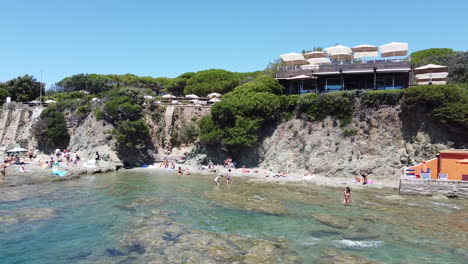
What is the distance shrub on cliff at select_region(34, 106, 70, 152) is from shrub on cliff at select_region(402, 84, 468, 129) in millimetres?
41601

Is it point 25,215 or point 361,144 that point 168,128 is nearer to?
point 361,144

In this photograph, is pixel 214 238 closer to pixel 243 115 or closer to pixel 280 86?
pixel 243 115

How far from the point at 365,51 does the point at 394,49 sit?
3.10m

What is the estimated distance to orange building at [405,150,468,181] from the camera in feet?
82.1

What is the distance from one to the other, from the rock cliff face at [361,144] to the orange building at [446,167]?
3231 millimetres

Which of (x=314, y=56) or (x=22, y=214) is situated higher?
(x=314, y=56)

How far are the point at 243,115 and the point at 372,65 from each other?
15.4 meters

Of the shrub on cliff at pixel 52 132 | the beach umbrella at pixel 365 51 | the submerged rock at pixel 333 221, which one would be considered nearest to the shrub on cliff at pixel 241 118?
the beach umbrella at pixel 365 51

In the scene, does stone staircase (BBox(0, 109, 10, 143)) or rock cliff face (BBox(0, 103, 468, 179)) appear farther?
stone staircase (BBox(0, 109, 10, 143))

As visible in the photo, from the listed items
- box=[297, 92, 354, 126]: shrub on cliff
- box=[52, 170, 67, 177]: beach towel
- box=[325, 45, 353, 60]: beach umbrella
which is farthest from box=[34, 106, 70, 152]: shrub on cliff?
box=[325, 45, 353, 60]: beach umbrella

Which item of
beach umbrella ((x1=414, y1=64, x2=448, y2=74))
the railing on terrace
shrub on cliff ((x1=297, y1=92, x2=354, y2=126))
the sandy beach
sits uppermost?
the railing on terrace

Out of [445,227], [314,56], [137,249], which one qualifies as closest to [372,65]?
[314,56]

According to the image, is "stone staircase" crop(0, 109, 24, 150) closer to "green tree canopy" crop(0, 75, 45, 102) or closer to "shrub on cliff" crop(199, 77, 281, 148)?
"green tree canopy" crop(0, 75, 45, 102)

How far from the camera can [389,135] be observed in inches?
1252
